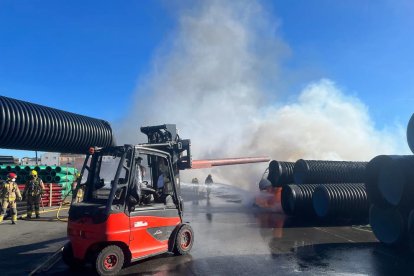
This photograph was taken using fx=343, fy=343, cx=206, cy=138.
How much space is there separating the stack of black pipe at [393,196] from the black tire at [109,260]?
7.17m

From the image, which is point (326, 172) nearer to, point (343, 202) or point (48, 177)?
point (343, 202)

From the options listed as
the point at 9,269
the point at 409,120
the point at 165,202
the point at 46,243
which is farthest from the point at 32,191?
the point at 409,120

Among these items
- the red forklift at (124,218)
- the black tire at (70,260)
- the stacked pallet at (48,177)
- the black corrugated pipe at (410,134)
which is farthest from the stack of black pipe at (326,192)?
the stacked pallet at (48,177)

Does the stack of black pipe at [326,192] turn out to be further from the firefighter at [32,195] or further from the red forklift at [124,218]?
the firefighter at [32,195]

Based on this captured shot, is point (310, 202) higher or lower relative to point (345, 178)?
lower

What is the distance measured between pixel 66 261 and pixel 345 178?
13320mm

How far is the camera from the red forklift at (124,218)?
6.46 meters

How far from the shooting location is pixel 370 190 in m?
10.7

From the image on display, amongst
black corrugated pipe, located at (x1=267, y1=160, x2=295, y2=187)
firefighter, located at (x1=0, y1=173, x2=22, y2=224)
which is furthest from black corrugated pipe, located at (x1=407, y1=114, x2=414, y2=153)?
firefighter, located at (x1=0, y1=173, x2=22, y2=224)

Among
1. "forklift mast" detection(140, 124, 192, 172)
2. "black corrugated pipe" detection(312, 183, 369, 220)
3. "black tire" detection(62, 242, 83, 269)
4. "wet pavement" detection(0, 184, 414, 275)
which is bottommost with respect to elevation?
"wet pavement" detection(0, 184, 414, 275)

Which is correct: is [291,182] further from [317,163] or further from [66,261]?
[66,261]

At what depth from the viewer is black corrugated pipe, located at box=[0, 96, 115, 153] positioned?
30.5 ft

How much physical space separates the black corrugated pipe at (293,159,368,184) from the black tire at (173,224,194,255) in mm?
9157

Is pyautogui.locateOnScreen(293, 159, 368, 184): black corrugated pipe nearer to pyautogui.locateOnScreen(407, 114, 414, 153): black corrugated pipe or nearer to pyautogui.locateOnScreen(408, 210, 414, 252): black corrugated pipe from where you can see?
pyautogui.locateOnScreen(407, 114, 414, 153): black corrugated pipe
